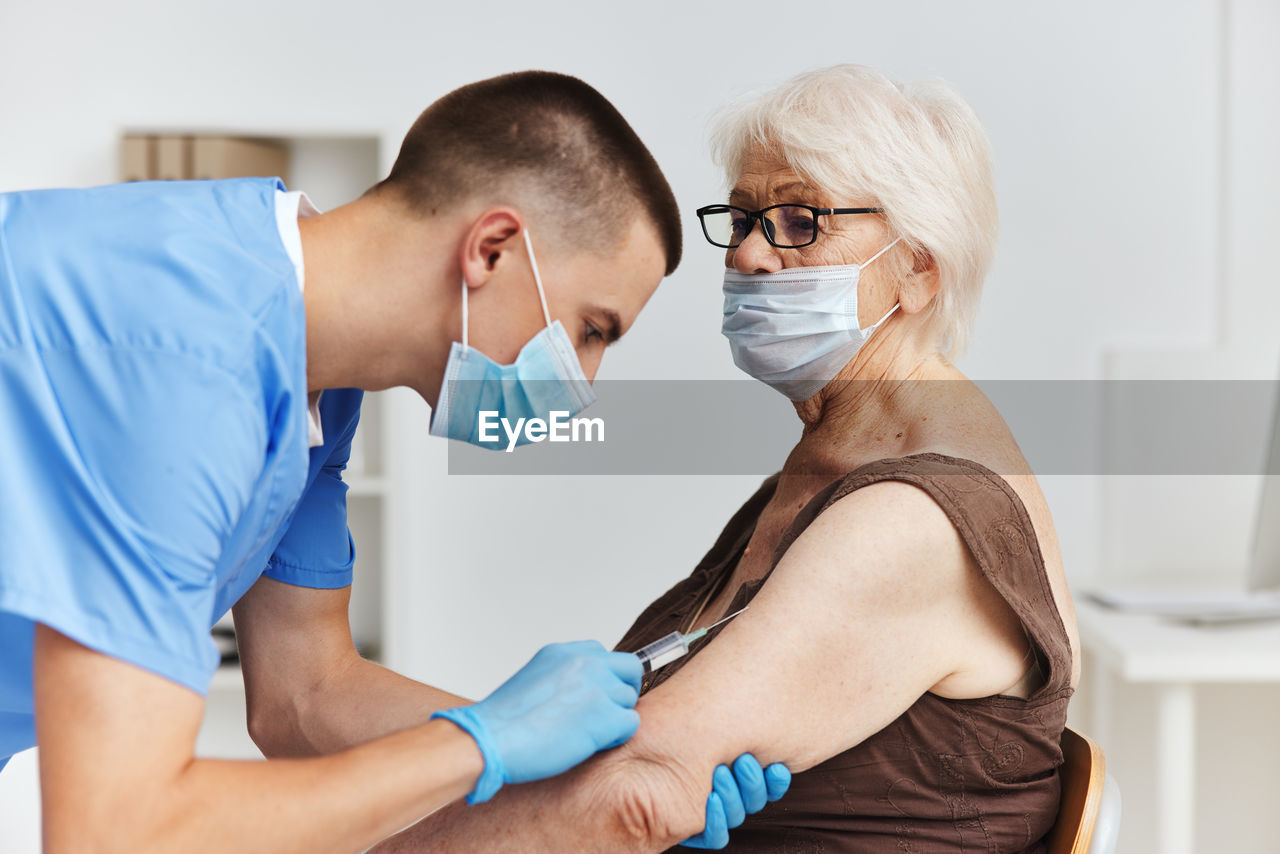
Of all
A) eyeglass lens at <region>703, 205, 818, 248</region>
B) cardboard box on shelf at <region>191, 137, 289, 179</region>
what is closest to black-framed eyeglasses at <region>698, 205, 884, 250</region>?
eyeglass lens at <region>703, 205, 818, 248</region>

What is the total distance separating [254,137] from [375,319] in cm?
186

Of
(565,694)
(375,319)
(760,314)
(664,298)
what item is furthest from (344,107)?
(565,694)

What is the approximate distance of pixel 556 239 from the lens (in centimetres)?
98

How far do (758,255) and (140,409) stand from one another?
80 cm

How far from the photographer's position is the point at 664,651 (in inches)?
46.0

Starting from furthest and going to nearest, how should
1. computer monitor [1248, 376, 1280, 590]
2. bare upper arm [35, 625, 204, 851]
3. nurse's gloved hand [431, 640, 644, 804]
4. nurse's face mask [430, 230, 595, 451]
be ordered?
computer monitor [1248, 376, 1280, 590] < nurse's face mask [430, 230, 595, 451] < nurse's gloved hand [431, 640, 644, 804] < bare upper arm [35, 625, 204, 851]

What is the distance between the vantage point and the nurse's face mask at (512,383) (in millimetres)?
1002

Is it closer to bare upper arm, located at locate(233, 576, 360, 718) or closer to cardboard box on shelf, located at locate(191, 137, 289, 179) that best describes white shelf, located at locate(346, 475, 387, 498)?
cardboard box on shelf, located at locate(191, 137, 289, 179)

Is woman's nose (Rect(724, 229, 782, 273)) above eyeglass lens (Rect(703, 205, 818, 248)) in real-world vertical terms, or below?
below

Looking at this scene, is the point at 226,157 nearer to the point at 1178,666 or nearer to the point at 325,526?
the point at 325,526

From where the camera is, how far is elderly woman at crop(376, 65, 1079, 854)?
3.24ft

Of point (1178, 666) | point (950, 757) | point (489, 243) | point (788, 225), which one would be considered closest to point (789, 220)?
point (788, 225)

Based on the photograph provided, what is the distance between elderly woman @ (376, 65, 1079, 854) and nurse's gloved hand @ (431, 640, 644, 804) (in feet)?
0.13

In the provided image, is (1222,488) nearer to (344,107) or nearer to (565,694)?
(565,694)
